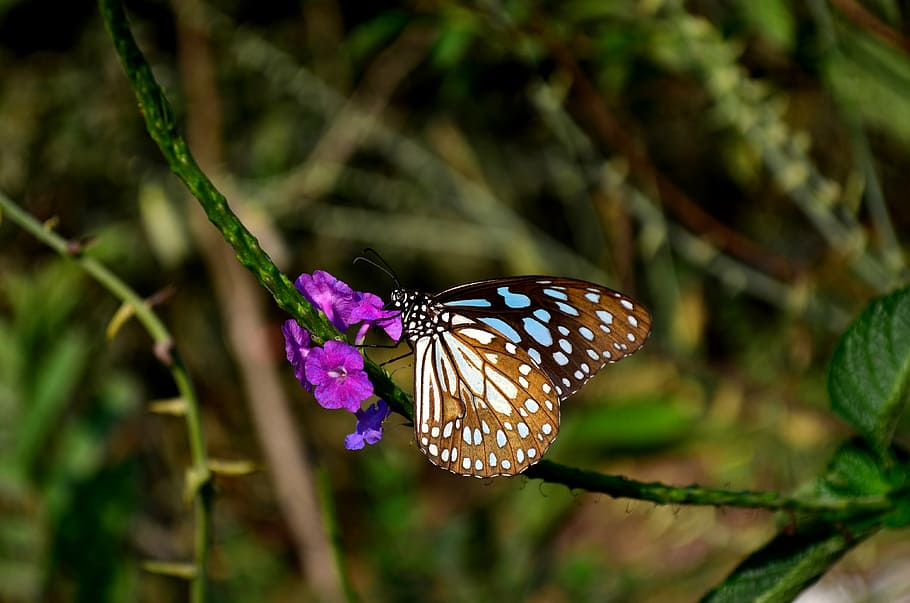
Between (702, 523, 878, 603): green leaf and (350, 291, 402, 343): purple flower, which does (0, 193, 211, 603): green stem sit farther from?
(702, 523, 878, 603): green leaf

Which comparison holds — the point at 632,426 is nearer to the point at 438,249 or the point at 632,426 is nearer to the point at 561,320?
the point at 438,249

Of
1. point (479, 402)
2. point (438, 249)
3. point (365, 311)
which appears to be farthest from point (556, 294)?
point (438, 249)

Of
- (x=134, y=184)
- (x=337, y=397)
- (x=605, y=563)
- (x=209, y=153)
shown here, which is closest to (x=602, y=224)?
(x=605, y=563)

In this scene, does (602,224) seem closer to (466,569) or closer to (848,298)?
(848,298)

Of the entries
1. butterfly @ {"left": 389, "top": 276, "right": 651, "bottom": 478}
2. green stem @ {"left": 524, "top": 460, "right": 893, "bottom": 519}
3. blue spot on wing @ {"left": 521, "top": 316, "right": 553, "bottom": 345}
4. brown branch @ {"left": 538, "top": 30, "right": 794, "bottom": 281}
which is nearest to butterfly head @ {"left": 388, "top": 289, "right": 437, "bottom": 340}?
butterfly @ {"left": 389, "top": 276, "right": 651, "bottom": 478}

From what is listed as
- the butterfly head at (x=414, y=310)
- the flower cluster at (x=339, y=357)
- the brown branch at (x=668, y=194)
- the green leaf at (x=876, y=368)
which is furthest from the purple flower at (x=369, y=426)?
the brown branch at (x=668, y=194)
